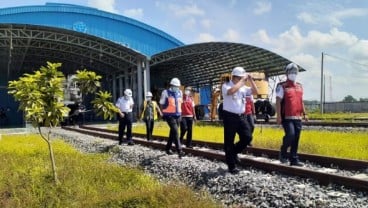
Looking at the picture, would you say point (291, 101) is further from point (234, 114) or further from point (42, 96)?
point (42, 96)

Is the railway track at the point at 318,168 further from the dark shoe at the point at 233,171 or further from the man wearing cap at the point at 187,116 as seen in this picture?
the man wearing cap at the point at 187,116

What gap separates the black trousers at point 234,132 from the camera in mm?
8141

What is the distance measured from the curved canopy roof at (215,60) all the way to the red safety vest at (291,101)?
26.8 m

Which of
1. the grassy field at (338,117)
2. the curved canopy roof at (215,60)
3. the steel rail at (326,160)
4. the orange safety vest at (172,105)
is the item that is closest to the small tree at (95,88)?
the orange safety vest at (172,105)

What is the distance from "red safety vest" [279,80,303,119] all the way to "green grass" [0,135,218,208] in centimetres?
268

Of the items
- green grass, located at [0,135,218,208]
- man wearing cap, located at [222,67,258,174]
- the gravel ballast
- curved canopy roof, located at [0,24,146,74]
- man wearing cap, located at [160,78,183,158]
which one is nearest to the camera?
the gravel ballast

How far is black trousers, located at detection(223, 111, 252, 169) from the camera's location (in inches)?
320

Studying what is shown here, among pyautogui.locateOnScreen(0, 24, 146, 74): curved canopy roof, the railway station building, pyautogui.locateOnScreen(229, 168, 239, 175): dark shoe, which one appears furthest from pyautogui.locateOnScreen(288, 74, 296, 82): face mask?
pyautogui.locateOnScreen(0, 24, 146, 74): curved canopy roof

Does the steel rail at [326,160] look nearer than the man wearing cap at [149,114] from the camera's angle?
Yes

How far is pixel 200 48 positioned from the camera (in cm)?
3762

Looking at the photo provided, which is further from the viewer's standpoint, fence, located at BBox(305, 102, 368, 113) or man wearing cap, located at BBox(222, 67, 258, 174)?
fence, located at BBox(305, 102, 368, 113)

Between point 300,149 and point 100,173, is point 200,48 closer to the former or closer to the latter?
point 300,149

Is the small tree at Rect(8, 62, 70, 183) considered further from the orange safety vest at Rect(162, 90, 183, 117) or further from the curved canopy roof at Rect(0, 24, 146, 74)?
the curved canopy roof at Rect(0, 24, 146, 74)

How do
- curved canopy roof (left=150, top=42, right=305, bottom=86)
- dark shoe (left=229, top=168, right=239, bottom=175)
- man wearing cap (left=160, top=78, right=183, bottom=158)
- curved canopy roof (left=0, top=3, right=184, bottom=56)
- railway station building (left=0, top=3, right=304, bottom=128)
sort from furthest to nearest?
curved canopy roof (left=0, top=3, right=184, bottom=56)
curved canopy roof (left=150, top=42, right=305, bottom=86)
railway station building (left=0, top=3, right=304, bottom=128)
man wearing cap (left=160, top=78, right=183, bottom=158)
dark shoe (left=229, top=168, right=239, bottom=175)
